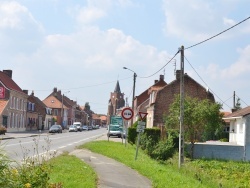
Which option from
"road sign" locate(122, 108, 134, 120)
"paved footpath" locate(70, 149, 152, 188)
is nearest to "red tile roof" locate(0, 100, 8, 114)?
"road sign" locate(122, 108, 134, 120)

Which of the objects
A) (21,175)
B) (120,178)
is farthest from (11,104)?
(21,175)

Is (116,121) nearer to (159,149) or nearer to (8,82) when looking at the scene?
(8,82)

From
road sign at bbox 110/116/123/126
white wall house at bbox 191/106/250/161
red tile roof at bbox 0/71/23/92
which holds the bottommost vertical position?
white wall house at bbox 191/106/250/161

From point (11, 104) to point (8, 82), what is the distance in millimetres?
3914

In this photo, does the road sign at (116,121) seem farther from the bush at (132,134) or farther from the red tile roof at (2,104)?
the bush at (132,134)

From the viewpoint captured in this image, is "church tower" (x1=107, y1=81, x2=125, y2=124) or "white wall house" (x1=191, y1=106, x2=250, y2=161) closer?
"white wall house" (x1=191, y1=106, x2=250, y2=161)

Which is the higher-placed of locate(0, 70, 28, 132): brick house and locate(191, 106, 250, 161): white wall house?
locate(0, 70, 28, 132): brick house

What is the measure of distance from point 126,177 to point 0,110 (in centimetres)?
5136

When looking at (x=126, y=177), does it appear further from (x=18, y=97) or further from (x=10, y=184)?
(x=18, y=97)

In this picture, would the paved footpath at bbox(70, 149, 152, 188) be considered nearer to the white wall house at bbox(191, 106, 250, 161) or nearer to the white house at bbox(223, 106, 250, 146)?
the white wall house at bbox(191, 106, 250, 161)

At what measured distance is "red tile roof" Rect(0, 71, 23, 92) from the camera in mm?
65312

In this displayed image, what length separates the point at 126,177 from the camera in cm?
1444

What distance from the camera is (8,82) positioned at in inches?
2687

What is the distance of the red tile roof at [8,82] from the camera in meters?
65.3
